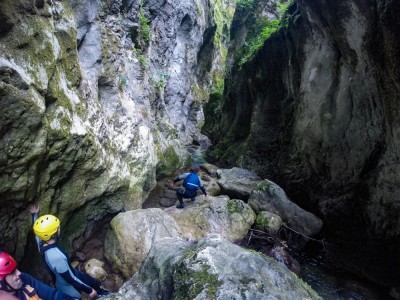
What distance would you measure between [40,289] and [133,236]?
3194 millimetres

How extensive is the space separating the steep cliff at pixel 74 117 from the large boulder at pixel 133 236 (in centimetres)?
107

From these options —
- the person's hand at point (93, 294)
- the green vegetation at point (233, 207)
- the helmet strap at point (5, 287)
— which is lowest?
the person's hand at point (93, 294)

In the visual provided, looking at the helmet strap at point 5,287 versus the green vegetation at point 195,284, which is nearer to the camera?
the green vegetation at point 195,284

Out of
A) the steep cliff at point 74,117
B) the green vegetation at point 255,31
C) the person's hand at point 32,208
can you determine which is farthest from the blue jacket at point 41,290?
the green vegetation at point 255,31

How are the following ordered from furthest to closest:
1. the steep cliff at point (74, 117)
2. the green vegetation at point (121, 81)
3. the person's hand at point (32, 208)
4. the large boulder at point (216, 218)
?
1. the green vegetation at point (121, 81)
2. the large boulder at point (216, 218)
3. the person's hand at point (32, 208)
4. the steep cliff at point (74, 117)

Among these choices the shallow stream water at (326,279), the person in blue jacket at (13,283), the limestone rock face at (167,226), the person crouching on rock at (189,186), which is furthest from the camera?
the person crouching on rock at (189,186)

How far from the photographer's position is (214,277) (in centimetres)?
374

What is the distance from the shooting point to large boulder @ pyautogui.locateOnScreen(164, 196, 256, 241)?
31.8 feet

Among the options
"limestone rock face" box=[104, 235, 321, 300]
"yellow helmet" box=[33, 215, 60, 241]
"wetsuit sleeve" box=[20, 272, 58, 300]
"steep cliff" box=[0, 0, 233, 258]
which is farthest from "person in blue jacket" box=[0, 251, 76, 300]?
"steep cliff" box=[0, 0, 233, 258]

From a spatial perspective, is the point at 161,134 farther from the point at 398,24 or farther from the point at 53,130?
the point at 398,24

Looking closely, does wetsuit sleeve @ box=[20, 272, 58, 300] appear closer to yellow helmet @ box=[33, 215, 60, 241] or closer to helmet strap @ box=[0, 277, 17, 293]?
helmet strap @ box=[0, 277, 17, 293]

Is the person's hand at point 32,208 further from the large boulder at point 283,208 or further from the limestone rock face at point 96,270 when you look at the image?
the large boulder at point 283,208

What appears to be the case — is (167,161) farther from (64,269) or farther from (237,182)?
(64,269)

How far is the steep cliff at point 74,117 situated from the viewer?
5.77 m
